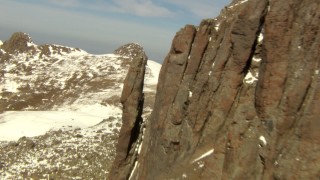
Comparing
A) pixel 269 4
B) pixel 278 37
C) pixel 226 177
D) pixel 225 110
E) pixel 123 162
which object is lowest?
pixel 123 162

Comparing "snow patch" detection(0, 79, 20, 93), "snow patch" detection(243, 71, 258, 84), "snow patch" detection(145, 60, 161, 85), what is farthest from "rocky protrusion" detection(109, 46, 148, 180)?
"snow patch" detection(0, 79, 20, 93)

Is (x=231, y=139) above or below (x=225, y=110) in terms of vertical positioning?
below

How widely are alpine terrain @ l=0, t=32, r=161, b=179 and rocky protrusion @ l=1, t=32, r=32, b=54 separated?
33 centimetres

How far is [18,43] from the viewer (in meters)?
131

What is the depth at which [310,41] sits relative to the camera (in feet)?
55.0

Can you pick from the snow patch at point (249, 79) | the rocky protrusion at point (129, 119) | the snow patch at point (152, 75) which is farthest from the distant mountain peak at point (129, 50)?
the snow patch at point (249, 79)

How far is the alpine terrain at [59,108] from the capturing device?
39.3 m

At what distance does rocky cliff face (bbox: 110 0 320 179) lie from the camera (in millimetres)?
16703

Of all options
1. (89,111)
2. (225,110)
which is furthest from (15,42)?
(225,110)

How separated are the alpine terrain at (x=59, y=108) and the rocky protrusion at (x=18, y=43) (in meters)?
0.33

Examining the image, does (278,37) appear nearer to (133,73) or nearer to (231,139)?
(231,139)

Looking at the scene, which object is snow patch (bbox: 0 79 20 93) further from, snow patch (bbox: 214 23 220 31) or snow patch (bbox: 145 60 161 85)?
snow patch (bbox: 214 23 220 31)

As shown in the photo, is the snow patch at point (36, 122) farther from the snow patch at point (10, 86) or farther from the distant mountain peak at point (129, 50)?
the distant mountain peak at point (129, 50)

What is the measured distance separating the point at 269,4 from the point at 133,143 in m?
16.1
